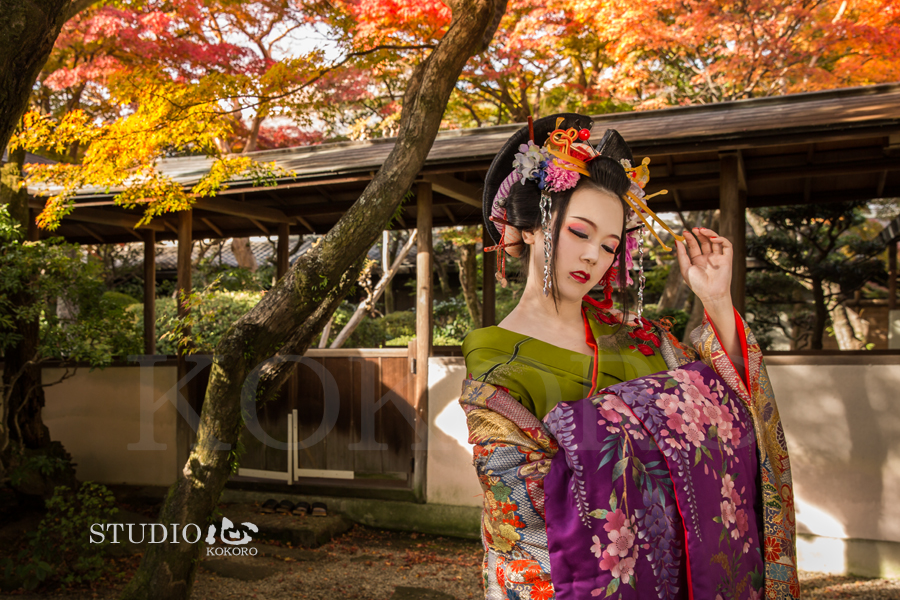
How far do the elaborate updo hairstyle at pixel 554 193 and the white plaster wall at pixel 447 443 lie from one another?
13.8ft

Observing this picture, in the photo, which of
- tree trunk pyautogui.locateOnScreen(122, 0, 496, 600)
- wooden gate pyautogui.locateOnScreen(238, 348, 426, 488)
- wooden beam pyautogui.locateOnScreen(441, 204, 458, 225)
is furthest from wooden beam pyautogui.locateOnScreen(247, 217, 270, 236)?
tree trunk pyautogui.locateOnScreen(122, 0, 496, 600)

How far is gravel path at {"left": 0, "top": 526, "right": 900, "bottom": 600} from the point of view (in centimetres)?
469

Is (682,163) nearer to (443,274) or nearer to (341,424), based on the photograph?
(341,424)

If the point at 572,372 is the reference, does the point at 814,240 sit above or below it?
above

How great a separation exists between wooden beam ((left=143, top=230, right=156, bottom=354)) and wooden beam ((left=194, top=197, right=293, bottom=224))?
5.24ft

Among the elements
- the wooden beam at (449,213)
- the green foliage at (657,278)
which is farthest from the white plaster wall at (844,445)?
the green foliage at (657,278)

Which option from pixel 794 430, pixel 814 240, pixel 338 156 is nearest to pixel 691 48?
pixel 814 240

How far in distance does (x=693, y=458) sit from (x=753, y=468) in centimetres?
26

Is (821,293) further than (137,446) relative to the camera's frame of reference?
Yes

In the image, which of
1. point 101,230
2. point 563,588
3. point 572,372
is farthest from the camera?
point 101,230

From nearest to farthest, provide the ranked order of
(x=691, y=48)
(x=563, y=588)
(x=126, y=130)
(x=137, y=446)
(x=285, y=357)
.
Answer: (x=563, y=588), (x=285, y=357), (x=126, y=130), (x=137, y=446), (x=691, y=48)

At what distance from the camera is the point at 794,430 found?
5.01 m

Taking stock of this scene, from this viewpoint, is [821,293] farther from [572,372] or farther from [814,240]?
[572,372]

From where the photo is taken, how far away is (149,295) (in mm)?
8344
